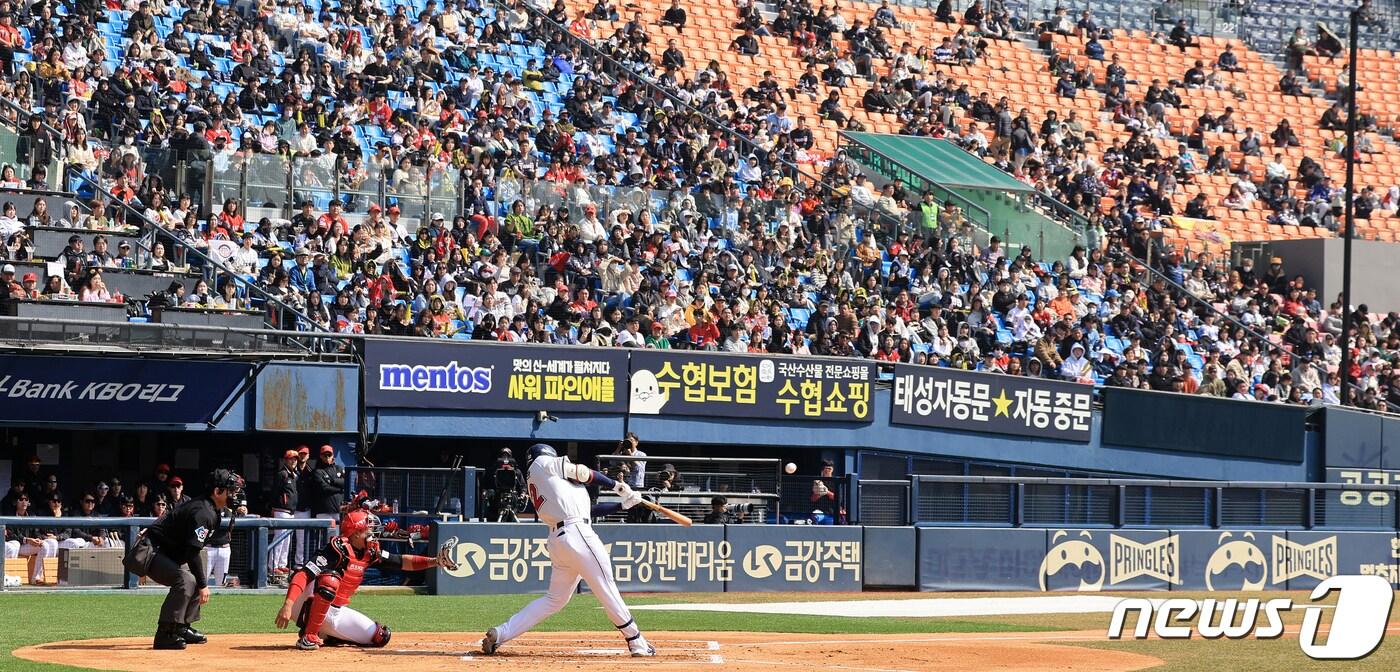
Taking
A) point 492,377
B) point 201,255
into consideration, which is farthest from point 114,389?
point 492,377

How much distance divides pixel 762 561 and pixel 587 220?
7.44 m

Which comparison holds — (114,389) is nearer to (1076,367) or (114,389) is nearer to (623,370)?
(623,370)

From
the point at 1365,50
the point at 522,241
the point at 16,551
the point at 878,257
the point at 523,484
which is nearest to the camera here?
the point at 16,551

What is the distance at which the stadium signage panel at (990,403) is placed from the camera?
2814 cm

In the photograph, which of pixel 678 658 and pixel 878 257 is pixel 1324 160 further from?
pixel 678 658

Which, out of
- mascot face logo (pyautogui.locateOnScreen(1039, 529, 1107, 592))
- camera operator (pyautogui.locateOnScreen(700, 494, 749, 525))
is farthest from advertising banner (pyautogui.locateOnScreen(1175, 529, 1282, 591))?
camera operator (pyautogui.locateOnScreen(700, 494, 749, 525))

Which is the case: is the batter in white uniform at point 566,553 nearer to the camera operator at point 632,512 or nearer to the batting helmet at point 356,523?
the batting helmet at point 356,523

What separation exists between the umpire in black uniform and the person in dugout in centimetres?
70

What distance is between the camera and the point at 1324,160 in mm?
43062

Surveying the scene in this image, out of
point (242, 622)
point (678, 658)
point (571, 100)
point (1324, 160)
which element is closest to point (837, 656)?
point (678, 658)

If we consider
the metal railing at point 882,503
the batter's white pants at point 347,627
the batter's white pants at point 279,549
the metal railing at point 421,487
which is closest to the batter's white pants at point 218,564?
the batter's white pants at point 279,549

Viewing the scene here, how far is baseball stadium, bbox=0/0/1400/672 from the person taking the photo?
1727cm

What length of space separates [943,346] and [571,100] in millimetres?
7622

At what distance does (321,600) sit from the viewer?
1426 cm
